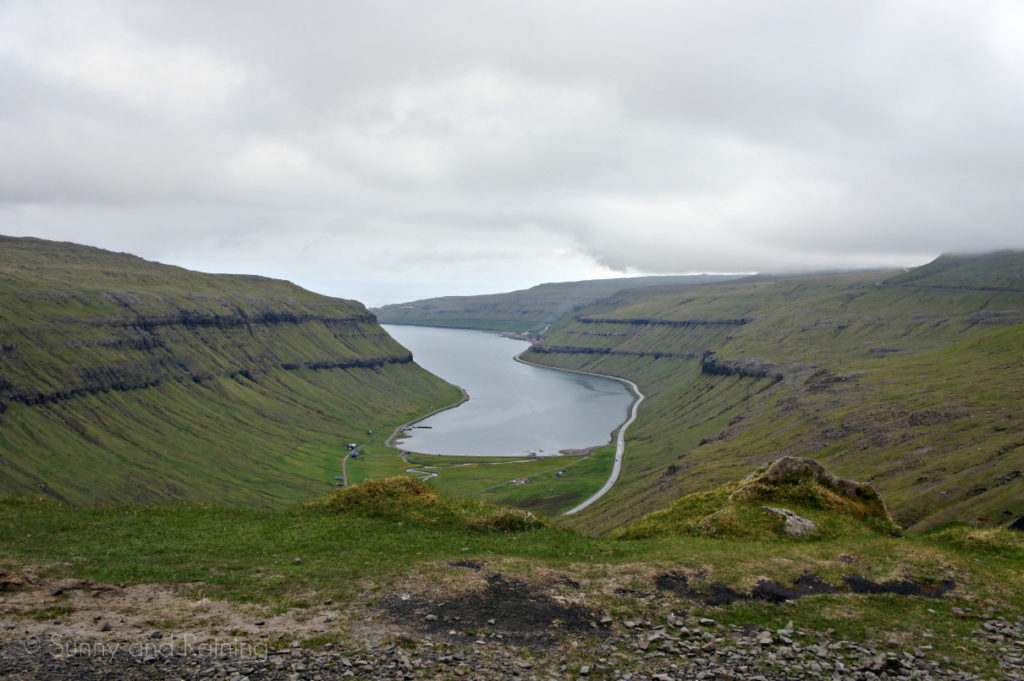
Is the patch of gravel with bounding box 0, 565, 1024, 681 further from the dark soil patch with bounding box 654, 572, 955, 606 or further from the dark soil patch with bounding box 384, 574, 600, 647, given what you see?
the dark soil patch with bounding box 654, 572, 955, 606

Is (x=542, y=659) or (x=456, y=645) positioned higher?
(x=456, y=645)

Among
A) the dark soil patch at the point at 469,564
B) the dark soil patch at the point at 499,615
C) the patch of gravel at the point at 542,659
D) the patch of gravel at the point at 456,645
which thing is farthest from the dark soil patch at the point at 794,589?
the dark soil patch at the point at 469,564

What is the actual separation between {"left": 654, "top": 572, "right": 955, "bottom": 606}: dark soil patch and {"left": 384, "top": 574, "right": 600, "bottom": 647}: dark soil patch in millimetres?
4336

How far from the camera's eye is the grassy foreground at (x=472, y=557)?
23000mm

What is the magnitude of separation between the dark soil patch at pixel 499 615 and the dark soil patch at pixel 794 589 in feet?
14.2

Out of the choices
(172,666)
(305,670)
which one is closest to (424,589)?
(305,670)

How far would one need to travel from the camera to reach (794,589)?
81.8 feet

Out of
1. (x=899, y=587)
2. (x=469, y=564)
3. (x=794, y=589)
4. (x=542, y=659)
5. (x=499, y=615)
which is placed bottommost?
(x=899, y=587)

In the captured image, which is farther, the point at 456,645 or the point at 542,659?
the point at 456,645

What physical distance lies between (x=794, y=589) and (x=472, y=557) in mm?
12242

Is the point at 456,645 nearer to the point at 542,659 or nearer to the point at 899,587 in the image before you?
the point at 542,659

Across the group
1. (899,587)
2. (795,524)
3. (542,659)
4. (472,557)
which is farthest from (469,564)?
(795,524)

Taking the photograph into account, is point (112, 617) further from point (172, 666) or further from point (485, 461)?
point (485, 461)

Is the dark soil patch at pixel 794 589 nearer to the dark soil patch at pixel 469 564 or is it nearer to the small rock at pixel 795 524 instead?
the dark soil patch at pixel 469 564
